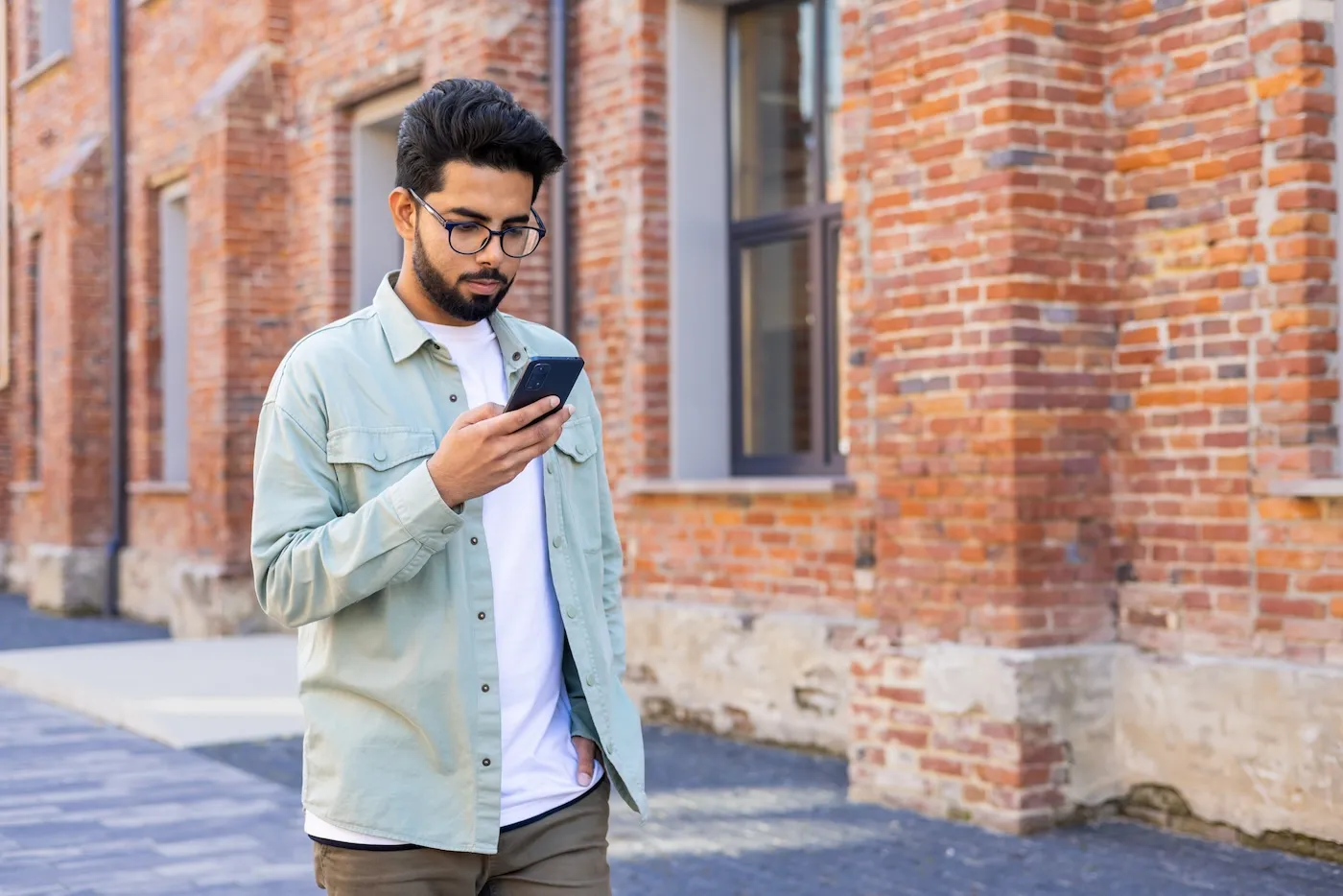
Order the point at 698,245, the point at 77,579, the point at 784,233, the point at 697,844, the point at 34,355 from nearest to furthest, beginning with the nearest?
the point at 697,844 < the point at 784,233 < the point at 698,245 < the point at 77,579 < the point at 34,355

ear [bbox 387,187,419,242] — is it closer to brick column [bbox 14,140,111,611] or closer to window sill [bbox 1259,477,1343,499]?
window sill [bbox 1259,477,1343,499]

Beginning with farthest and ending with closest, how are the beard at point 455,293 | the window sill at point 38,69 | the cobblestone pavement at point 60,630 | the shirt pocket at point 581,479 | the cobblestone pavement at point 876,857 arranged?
the window sill at point 38,69
the cobblestone pavement at point 60,630
the cobblestone pavement at point 876,857
the shirt pocket at point 581,479
the beard at point 455,293

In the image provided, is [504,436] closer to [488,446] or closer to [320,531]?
[488,446]

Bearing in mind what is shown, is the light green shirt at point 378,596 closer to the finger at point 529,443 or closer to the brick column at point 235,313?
the finger at point 529,443

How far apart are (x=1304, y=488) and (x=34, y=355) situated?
1705 cm

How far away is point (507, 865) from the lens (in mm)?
2371

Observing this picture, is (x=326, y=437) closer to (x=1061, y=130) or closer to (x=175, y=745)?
(x=1061, y=130)

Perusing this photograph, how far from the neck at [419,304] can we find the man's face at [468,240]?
58 mm

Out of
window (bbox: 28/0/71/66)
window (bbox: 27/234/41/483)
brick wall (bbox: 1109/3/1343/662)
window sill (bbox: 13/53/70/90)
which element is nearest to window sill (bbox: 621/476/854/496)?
brick wall (bbox: 1109/3/1343/662)

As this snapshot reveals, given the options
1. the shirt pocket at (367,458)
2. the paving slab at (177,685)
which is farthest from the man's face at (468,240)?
the paving slab at (177,685)

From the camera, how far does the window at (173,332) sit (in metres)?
15.0

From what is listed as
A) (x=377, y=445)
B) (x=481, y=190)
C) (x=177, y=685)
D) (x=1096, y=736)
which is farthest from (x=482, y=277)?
(x=177, y=685)

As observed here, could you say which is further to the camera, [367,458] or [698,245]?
[698,245]

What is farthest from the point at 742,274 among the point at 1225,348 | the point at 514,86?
the point at 1225,348
